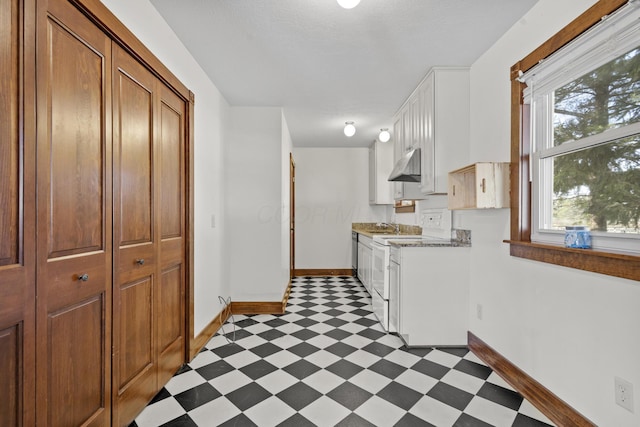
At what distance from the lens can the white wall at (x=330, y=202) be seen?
19.5 feet

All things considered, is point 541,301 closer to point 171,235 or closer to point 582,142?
point 582,142

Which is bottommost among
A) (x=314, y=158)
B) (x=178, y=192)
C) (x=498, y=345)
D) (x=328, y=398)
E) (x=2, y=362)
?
(x=328, y=398)

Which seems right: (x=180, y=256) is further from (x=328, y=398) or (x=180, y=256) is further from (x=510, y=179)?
(x=510, y=179)

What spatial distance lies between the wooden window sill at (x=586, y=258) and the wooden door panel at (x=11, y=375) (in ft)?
7.61

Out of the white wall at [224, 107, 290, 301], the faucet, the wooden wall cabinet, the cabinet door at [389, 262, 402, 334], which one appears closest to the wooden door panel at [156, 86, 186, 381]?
the white wall at [224, 107, 290, 301]

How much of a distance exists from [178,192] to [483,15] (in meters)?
2.35

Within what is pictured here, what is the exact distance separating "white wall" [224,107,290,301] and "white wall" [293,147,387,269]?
2247 mm

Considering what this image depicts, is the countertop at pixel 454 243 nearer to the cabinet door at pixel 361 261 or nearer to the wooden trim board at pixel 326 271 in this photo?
the cabinet door at pixel 361 261

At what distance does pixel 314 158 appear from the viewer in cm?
600

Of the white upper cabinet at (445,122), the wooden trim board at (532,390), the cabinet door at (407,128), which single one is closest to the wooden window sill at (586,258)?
the wooden trim board at (532,390)

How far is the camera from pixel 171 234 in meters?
2.25

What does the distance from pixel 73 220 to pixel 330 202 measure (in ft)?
15.8

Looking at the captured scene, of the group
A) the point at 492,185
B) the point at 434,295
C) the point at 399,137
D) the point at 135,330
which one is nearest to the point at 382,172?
the point at 399,137

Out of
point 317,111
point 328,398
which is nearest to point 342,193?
point 317,111
